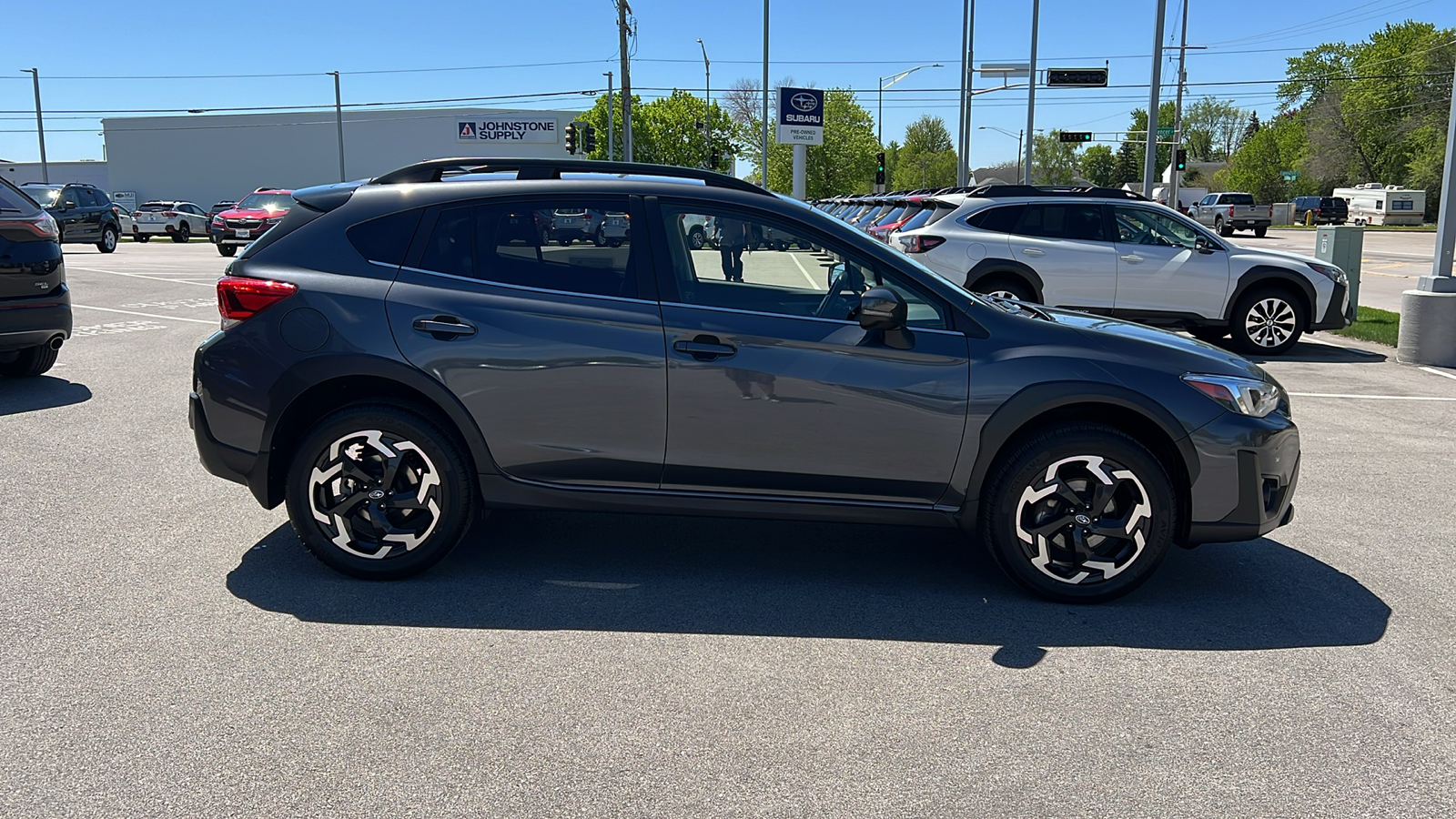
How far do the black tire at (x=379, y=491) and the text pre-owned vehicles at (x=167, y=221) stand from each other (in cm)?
4399

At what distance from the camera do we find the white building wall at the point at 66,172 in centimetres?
8250

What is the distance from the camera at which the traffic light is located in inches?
1453

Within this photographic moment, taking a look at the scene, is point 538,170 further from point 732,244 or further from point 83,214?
point 83,214

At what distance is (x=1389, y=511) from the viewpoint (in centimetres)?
618

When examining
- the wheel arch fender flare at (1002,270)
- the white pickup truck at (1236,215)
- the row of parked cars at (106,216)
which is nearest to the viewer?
the wheel arch fender flare at (1002,270)

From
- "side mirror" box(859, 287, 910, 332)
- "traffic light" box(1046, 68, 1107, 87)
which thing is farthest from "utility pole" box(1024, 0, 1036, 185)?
"side mirror" box(859, 287, 910, 332)

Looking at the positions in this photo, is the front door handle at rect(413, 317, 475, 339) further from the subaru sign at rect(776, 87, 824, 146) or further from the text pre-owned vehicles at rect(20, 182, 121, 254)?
the text pre-owned vehicles at rect(20, 182, 121, 254)

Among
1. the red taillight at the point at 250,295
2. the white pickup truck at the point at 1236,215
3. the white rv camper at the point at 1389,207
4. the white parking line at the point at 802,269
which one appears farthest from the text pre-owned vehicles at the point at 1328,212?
the red taillight at the point at 250,295

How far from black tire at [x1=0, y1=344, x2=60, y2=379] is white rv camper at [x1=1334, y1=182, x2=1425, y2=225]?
67.3 m

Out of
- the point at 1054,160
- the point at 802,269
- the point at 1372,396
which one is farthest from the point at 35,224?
the point at 1054,160

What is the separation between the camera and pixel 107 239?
34.5 m

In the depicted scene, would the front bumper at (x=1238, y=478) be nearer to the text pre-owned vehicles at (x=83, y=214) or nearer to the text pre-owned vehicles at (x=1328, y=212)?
the text pre-owned vehicles at (x=83, y=214)

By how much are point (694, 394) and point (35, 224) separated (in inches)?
270

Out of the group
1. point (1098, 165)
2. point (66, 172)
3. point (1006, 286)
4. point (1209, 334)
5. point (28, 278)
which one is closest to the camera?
point (28, 278)
